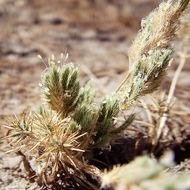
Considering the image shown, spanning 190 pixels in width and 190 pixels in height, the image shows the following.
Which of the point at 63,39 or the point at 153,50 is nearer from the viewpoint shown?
the point at 153,50

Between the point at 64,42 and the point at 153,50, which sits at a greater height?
the point at 64,42

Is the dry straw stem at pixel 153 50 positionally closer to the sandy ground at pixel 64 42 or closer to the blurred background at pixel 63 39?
the sandy ground at pixel 64 42

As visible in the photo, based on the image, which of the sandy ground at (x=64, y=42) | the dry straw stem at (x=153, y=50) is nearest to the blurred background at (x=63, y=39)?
the sandy ground at (x=64, y=42)

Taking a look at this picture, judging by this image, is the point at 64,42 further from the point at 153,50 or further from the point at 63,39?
the point at 153,50

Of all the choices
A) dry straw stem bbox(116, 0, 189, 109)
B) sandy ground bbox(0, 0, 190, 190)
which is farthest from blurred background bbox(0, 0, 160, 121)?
dry straw stem bbox(116, 0, 189, 109)

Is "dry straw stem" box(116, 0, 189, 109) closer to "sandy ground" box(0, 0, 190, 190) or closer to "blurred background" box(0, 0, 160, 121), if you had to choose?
"sandy ground" box(0, 0, 190, 190)

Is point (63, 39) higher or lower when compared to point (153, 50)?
higher

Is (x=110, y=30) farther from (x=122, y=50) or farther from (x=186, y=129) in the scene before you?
(x=186, y=129)

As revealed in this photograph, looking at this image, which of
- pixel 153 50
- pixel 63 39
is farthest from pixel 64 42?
pixel 153 50

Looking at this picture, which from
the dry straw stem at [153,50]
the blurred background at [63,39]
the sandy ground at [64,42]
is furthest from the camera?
the blurred background at [63,39]
